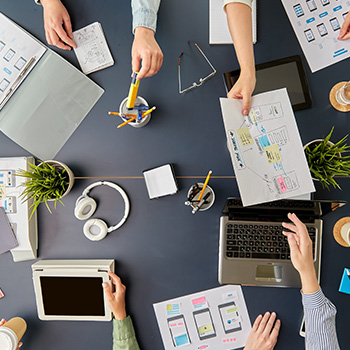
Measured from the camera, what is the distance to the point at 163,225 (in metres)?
1.24

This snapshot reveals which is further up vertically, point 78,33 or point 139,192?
point 78,33

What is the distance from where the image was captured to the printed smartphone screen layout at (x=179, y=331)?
125 cm

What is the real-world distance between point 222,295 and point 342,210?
1.75 feet

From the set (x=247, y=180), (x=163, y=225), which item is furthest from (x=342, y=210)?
(x=163, y=225)

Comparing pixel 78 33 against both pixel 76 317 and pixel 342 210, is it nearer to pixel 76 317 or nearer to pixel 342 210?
Answer: pixel 76 317

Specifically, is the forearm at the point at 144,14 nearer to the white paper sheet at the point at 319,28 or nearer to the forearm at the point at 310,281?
the white paper sheet at the point at 319,28

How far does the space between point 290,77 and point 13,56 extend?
1014 millimetres

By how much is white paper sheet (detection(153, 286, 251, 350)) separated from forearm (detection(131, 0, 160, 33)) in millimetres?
986

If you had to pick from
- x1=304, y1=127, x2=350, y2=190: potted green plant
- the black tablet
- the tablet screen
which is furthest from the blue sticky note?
the tablet screen

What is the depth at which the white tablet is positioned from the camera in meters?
1.21

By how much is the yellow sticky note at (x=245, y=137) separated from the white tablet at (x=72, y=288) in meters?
0.64

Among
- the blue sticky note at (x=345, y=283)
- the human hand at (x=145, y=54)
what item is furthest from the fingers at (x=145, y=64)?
the blue sticky note at (x=345, y=283)

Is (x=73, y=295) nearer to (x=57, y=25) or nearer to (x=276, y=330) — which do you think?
(x=276, y=330)

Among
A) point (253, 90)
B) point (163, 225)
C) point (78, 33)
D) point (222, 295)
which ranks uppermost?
point (78, 33)
